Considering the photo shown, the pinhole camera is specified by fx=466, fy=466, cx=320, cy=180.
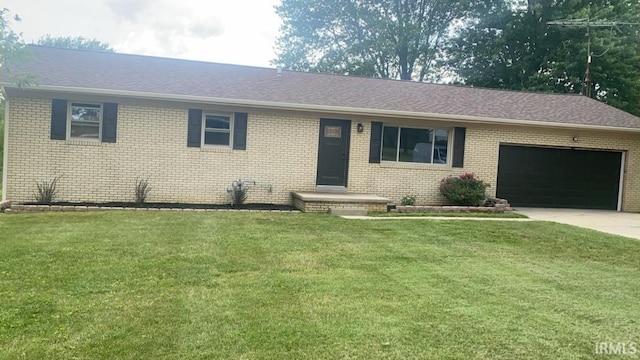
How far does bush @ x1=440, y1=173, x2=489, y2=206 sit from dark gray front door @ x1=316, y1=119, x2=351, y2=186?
9.32 ft

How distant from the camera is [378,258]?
643 centimetres

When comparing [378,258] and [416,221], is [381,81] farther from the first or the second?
[378,258]

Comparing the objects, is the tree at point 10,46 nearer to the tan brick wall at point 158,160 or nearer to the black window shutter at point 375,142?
the tan brick wall at point 158,160

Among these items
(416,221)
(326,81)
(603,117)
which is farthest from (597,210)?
(326,81)

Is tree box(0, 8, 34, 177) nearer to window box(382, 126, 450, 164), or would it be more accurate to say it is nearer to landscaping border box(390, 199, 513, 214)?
landscaping border box(390, 199, 513, 214)

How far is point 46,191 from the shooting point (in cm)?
1072

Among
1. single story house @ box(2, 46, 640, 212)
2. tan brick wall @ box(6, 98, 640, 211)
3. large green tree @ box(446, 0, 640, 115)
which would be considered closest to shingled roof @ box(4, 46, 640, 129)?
single story house @ box(2, 46, 640, 212)

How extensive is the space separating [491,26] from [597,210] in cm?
1674

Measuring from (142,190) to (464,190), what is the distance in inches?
326

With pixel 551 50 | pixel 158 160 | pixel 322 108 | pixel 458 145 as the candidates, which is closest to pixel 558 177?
pixel 458 145

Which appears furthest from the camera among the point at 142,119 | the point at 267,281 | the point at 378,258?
the point at 142,119

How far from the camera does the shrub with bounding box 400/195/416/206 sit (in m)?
12.6

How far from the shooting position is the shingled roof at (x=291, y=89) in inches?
448

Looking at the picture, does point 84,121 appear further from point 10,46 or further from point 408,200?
point 408,200
